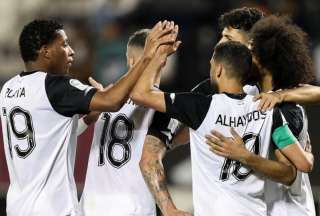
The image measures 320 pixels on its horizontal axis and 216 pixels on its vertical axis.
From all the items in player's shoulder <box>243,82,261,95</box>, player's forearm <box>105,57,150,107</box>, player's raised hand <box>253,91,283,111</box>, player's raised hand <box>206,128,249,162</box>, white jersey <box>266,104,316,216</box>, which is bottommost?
white jersey <box>266,104,316,216</box>

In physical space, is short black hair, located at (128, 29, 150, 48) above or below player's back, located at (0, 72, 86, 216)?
above

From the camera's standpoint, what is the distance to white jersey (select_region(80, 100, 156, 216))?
210 inches

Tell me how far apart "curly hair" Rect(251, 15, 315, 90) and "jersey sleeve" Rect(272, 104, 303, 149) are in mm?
178

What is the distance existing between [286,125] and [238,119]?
269 millimetres

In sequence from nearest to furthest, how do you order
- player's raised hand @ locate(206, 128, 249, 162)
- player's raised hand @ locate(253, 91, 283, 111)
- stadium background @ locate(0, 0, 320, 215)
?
1. player's raised hand @ locate(206, 128, 249, 162)
2. player's raised hand @ locate(253, 91, 283, 111)
3. stadium background @ locate(0, 0, 320, 215)

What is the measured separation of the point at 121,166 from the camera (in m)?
5.34

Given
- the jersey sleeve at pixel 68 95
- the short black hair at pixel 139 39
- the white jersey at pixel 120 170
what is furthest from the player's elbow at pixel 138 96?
the short black hair at pixel 139 39

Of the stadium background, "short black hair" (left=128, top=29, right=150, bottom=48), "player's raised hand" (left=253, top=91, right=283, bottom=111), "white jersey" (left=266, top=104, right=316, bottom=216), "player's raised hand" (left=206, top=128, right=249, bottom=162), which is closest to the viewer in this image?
"player's raised hand" (left=206, top=128, right=249, bottom=162)

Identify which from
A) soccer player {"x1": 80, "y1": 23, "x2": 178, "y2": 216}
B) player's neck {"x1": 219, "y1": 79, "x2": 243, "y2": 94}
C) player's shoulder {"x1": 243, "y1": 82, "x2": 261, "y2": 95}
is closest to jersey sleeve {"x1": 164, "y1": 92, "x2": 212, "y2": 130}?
player's neck {"x1": 219, "y1": 79, "x2": 243, "y2": 94}

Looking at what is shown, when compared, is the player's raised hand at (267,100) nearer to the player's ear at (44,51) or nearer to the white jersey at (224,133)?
the white jersey at (224,133)

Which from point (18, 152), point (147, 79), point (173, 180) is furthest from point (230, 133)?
point (173, 180)

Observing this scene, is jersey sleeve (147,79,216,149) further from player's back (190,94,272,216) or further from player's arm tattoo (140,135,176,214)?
player's back (190,94,272,216)

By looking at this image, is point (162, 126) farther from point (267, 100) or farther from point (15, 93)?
point (15, 93)

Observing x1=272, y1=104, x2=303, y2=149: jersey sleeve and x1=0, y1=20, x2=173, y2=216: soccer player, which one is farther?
x1=0, y1=20, x2=173, y2=216: soccer player
